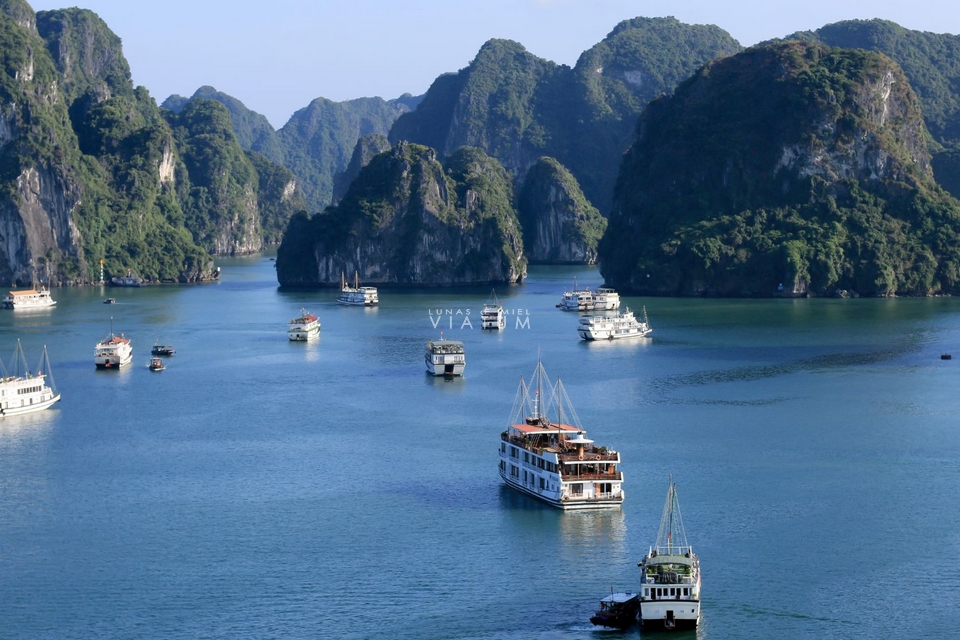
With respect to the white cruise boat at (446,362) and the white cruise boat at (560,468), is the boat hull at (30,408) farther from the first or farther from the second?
the white cruise boat at (560,468)

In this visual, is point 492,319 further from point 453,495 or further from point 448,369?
point 453,495

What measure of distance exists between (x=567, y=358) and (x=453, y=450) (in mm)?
35320

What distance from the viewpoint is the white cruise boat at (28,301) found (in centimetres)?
13900

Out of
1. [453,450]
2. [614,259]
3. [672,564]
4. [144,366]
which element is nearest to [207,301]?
[614,259]

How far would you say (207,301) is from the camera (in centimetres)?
15112

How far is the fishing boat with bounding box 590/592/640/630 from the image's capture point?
4081 centimetres

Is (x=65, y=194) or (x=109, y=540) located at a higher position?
(x=65, y=194)

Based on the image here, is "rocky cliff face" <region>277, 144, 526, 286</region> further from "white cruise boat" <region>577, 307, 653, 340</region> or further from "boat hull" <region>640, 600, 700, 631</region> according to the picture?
"boat hull" <region>640, 600, 700, 631</region>

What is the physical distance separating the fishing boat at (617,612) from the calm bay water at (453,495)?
653mm

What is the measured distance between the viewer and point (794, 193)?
154 m

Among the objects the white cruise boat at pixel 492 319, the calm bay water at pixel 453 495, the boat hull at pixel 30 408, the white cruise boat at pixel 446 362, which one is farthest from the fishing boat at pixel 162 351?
the white cruise boat at pixel 492 319

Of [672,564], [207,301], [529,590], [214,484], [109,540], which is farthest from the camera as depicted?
[207,301]

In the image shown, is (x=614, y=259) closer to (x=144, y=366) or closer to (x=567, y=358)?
(x=567, y=358)

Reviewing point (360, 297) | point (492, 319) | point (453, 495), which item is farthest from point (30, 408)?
point (360, 297)
